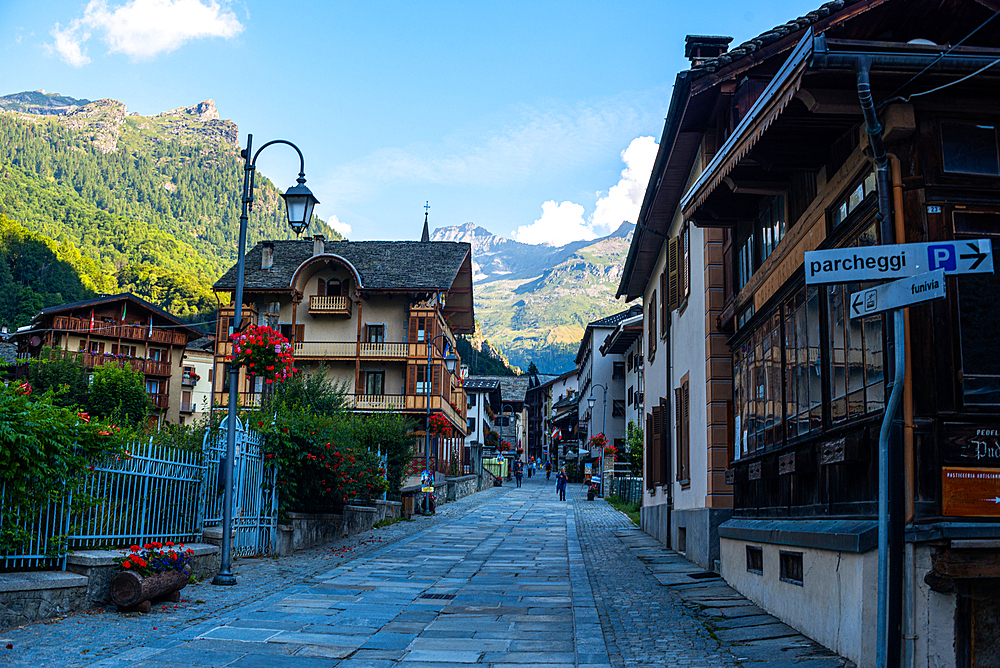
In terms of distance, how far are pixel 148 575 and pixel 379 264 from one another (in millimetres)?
43087

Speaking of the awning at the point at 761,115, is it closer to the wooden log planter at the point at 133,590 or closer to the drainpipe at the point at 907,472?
the drainpipe at the point at 907,472

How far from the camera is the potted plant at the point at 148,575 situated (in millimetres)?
9617

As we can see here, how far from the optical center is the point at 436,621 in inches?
397

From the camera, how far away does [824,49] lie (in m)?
6.58

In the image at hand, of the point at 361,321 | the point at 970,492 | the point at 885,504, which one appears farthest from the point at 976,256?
the point at 361,321

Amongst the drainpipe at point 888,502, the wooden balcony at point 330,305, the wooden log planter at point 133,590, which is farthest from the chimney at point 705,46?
the wooden balcony at point 330,305

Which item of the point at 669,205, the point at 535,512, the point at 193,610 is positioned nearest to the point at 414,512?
the point at 535,512

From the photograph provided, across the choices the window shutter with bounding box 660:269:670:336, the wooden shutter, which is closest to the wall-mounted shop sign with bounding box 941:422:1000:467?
the wooden shutter

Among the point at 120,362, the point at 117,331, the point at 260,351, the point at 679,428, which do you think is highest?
the point at 117,331

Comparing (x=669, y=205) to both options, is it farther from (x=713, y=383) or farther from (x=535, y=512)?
(x=535, y=512)

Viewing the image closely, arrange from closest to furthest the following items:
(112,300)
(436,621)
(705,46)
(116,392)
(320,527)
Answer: (436,621), (705,46), (320,527), (116,392), (112,300)

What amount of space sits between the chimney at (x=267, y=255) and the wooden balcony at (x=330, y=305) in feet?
14.7

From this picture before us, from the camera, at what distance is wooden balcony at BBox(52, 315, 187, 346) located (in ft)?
218

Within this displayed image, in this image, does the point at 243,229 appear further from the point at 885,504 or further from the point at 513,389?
the point at 513,389
